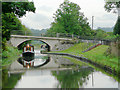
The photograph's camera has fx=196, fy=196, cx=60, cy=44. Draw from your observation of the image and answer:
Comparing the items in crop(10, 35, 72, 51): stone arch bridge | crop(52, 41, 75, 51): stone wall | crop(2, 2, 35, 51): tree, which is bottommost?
crop(52, 41, 75, 51): stone wall

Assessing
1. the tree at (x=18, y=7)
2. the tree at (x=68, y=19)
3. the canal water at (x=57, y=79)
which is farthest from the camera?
the tree at (x=68, y=19)

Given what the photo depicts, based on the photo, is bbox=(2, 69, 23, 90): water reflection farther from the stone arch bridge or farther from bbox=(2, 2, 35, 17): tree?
the stone arch bridge

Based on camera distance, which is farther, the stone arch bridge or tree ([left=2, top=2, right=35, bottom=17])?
the stone arch bridge

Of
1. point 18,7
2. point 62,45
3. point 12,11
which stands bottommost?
point 62,45

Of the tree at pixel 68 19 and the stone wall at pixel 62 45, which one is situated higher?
the tree at pixel 68 19

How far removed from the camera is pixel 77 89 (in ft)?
30.1

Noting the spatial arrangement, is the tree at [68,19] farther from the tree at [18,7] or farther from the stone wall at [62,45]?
the tree at [18,7]

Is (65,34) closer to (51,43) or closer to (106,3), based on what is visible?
(51,43)

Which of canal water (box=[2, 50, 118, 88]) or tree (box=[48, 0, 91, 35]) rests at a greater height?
tree (box=[48, 0, 91, 35])

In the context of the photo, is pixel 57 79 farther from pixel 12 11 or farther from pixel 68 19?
pixel 68 19

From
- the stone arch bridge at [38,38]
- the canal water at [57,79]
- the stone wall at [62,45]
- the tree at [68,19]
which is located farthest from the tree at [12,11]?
the tree at [68,19]


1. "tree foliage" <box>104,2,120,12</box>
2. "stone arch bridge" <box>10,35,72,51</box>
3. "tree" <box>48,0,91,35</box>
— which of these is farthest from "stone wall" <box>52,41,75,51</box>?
"tree foliage" <box>104,2,120,12</box>

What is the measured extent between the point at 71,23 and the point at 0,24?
36033mm

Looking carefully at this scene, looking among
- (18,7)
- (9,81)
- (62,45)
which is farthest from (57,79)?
(62,45)
